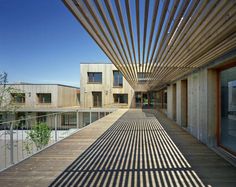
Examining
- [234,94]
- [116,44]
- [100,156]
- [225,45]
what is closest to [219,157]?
[234,94]

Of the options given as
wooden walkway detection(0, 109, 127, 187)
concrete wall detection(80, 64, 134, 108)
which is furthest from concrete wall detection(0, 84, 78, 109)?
wooden walkway detection(0, 109, 127, 187)

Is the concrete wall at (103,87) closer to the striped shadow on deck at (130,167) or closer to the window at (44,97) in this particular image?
the window at (44,97)

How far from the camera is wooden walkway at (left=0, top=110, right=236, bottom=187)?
246 centimetres

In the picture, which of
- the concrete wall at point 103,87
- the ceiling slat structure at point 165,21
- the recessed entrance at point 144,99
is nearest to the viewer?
the ceiling slat structure at point 165,21

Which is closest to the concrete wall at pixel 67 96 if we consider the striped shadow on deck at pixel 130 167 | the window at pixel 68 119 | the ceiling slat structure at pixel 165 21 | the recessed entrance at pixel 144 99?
the window at pixel 68 119

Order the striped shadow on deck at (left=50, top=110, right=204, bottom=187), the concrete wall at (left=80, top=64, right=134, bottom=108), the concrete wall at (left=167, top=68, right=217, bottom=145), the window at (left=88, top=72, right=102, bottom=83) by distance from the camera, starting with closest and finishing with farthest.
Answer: the striped shadow on deck at (left=50, top=110, right=204, bottom=187)
the concrete wall at (left=167, top=68, right=217, bottom=145)
the concrete wall at (left=80, top=64, right=134, bottom=108)
the window at (left=88, top=72, right=102, bottom=83)

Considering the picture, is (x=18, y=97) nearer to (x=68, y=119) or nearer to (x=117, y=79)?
(x=68, y=119)

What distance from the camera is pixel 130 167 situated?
2.90m

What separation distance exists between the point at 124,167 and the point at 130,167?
0.38ft

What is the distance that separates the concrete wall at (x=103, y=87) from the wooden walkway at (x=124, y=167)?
Result: 13780mm

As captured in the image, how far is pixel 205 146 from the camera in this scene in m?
4.04

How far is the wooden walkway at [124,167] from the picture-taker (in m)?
2.46

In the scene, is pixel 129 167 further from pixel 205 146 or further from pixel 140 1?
pixel 140 1

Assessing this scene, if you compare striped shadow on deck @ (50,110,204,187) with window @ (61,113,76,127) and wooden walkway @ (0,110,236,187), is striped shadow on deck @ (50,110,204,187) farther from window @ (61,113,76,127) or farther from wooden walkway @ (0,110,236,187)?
window @ (61,113,76,127)
